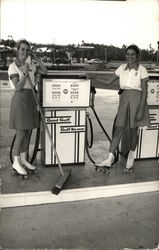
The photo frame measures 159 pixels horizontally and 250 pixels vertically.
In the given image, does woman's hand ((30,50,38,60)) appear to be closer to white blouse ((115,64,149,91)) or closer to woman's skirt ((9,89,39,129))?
woman's skirt ((9,89,39,129))

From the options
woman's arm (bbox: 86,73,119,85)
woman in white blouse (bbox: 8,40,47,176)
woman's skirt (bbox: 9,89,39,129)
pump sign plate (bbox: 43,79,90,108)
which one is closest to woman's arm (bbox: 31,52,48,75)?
woman in white blouse (bbox: 8,40,47,176)

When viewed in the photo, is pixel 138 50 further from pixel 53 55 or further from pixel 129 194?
pixel 129 194

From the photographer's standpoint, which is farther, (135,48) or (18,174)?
(18,174)

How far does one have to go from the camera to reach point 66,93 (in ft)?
12.3

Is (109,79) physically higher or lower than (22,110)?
higher

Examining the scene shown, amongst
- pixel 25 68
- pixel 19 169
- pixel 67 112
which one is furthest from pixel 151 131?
pixel 25 68

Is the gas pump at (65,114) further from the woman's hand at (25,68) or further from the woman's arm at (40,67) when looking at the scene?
the woman's hand at (25,68)

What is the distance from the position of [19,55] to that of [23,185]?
4.18ft

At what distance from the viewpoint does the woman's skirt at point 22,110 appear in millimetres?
3323

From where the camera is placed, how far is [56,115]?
12.4ft

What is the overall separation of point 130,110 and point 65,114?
72cm

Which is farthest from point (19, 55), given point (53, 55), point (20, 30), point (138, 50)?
point (138, 50)

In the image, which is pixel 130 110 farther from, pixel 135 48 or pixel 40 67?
pixel 40 67

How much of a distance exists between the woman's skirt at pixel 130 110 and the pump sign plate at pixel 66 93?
0.42 metres
